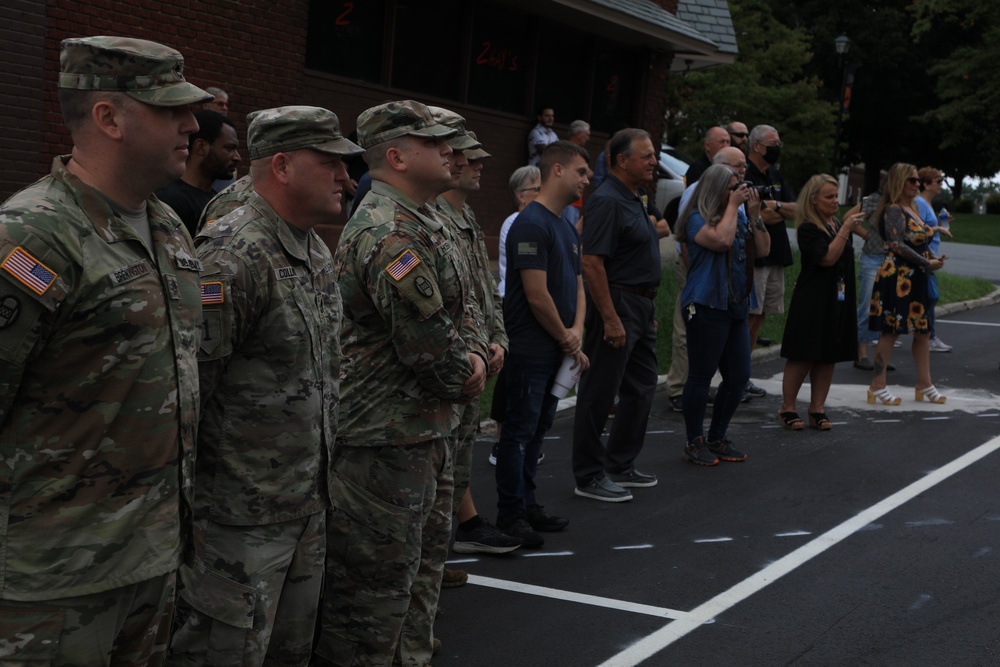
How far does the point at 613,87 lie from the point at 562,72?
1.44m

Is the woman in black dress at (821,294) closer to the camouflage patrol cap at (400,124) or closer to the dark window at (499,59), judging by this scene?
the camouflage patrol cap at (400,124)

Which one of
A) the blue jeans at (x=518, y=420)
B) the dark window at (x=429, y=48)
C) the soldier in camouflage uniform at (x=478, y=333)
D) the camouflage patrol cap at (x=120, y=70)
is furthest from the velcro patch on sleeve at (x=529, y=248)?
the dark window at (x=429, y=48)

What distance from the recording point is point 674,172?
21.4 meters

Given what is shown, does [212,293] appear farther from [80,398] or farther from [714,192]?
[714,192]

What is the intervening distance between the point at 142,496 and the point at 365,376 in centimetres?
153

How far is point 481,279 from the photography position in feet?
18.2

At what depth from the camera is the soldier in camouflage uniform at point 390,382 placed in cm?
409

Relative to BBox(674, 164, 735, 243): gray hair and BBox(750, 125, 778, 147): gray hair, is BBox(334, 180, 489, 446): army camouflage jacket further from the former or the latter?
BBox(750, 125, 778, 147): gray hair

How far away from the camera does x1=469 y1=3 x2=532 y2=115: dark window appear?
15844mm

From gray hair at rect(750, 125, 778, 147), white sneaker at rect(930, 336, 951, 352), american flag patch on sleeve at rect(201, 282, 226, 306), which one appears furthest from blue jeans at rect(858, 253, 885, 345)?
american flag patch on sleeve at rect(201, 282, 226, 306)

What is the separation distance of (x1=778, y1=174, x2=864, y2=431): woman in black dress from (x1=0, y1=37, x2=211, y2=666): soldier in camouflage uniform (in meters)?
6.88

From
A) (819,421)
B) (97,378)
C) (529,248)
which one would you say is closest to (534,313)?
(529,248)

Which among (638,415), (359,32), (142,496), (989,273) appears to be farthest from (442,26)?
(989,273)

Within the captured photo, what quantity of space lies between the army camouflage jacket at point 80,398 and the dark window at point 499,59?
13.5m
